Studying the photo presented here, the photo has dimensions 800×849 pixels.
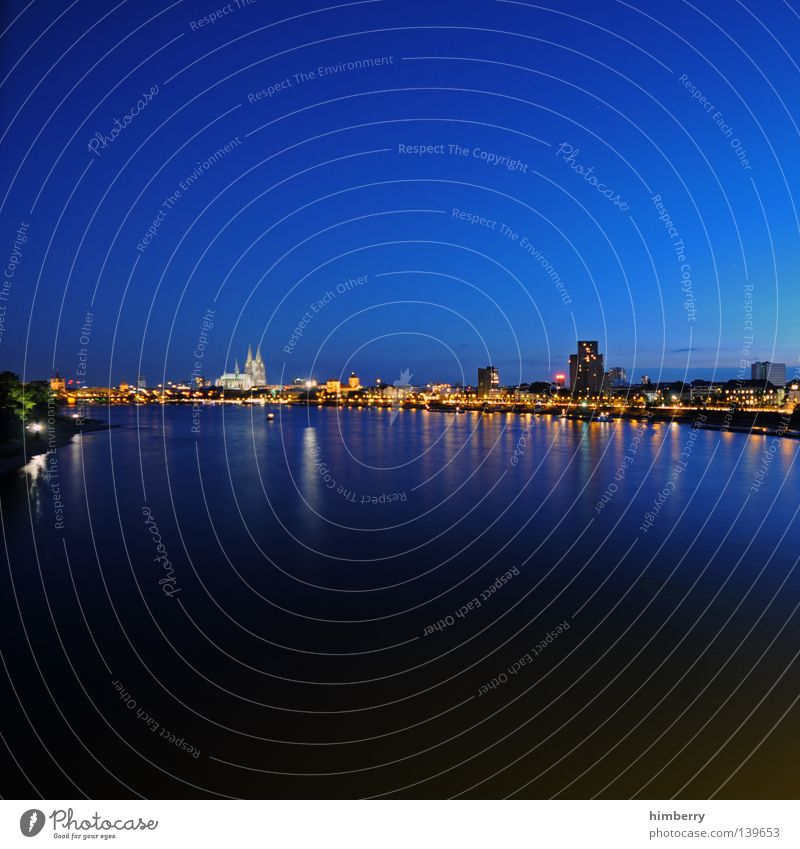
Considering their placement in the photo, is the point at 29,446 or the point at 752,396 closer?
the point at 29,446

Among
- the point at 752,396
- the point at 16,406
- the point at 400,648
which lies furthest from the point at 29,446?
the point at 752,396

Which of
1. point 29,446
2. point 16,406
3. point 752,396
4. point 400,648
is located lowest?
point 400,648

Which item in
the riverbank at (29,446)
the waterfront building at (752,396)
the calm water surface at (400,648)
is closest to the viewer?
the calm water surface at (400,648)

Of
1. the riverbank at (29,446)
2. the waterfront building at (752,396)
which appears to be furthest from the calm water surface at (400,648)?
the waterfront building at (752,396)

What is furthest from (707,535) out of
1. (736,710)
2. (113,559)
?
(113,559)

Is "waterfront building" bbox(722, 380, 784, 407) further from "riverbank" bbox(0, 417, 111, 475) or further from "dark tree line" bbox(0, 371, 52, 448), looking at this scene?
"dark tree line" bbox(0, 371, 52, 448)

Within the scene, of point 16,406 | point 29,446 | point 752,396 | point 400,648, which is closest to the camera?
point 400,648

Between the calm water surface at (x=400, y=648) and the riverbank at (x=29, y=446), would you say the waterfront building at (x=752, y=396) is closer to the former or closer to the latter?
the calm water surface at (x=400, y=648)

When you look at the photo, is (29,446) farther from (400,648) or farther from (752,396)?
(752,396)

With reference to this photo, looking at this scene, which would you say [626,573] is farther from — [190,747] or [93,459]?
[93,459]
